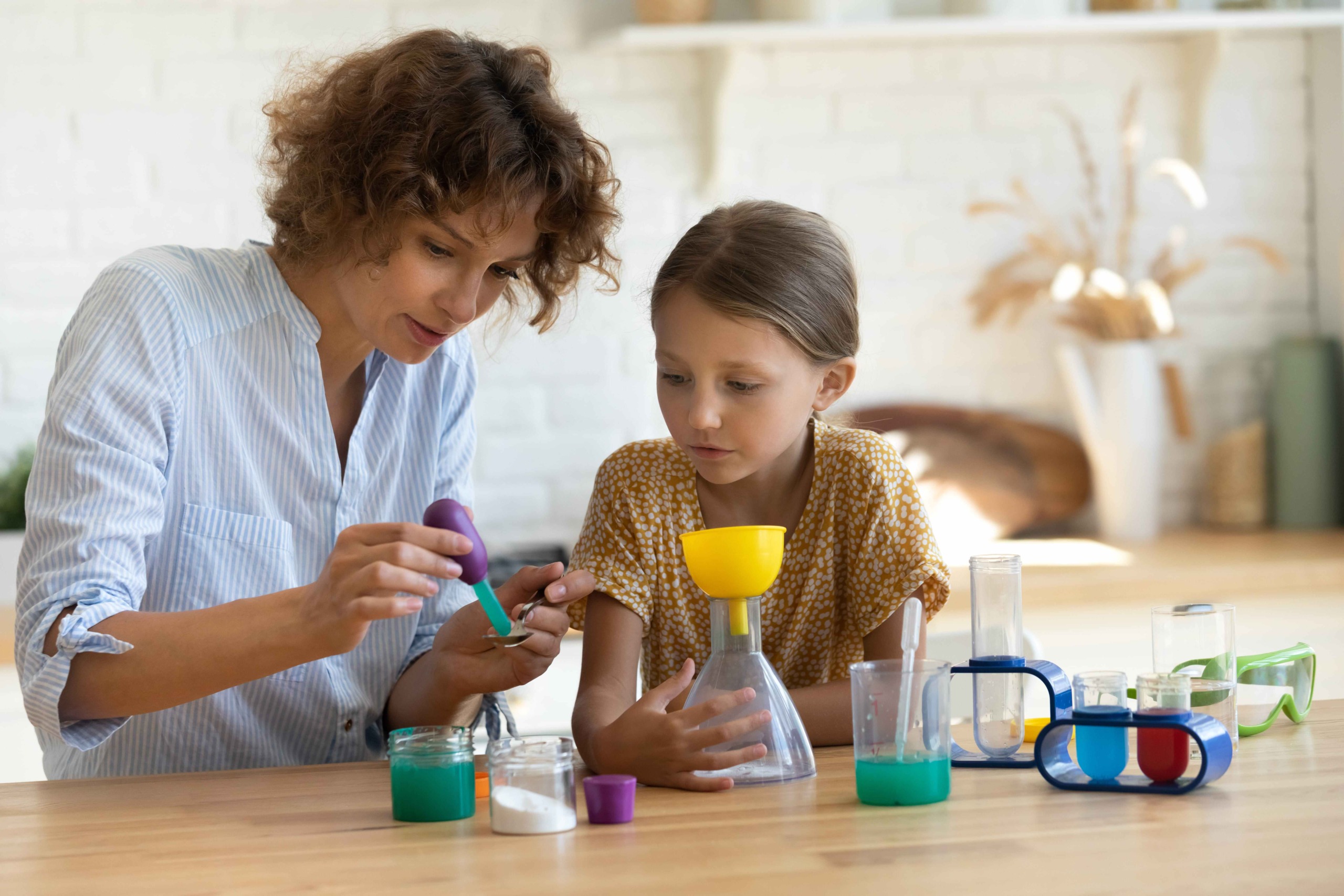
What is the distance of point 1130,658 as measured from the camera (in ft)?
7.91

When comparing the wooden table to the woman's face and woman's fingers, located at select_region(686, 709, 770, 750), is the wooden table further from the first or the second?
the woman's face

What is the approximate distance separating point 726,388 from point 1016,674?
398 mm

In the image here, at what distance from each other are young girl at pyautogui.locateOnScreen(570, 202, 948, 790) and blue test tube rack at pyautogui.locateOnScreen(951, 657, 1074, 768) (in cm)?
15

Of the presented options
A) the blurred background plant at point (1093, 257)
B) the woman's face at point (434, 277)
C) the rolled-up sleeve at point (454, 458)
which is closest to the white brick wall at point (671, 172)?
the blurred background plant at point (1093, 257)

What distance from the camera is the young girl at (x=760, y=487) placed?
4.33 feet

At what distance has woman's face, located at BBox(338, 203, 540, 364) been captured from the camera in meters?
1.33

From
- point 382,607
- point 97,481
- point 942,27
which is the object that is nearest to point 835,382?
point 382,607

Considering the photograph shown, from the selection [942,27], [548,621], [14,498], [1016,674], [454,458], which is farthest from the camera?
[942,27]

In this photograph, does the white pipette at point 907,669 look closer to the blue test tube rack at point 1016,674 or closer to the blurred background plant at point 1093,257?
the blue test tube rack at point 1016,674

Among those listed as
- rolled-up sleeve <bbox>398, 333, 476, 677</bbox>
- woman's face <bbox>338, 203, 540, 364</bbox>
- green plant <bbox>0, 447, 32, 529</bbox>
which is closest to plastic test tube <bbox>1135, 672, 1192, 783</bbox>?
woman's face <bbox>338, 203, 540, 364</bbox>

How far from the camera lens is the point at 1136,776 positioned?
1.05 m

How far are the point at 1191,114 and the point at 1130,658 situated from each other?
1262mm

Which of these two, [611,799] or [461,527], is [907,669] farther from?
[461,527]

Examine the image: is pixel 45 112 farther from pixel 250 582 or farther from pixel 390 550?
pixel 390 550
